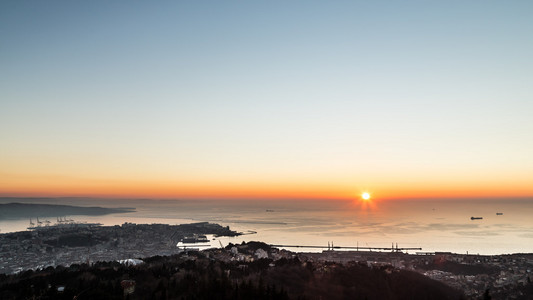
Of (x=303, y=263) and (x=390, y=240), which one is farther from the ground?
(x=303, y=263)

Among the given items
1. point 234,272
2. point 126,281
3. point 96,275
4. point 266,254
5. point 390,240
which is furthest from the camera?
point 390,240

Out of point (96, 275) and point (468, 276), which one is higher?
point (96, 275)

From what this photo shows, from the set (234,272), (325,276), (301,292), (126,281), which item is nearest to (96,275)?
(126,281)

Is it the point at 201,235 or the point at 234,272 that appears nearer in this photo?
the point at 234,272

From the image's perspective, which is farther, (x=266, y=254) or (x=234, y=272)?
(x=266, y=254)

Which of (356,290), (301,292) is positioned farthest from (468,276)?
(301,292)

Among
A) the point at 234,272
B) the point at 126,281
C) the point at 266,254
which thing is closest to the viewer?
the point at 126,281

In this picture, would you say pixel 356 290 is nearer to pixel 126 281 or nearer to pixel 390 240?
pixel 126 281

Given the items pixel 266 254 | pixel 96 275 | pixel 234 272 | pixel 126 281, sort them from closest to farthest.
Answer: pixel 126 281, pixel 96 275, pixel 234 272, pixel 266 254

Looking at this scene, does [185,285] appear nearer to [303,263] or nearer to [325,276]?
[325,276]
